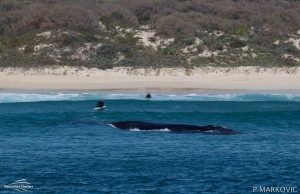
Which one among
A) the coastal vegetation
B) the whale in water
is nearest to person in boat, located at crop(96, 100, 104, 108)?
the whale in water

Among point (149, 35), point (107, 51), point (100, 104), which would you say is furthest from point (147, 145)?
point (149, 35)

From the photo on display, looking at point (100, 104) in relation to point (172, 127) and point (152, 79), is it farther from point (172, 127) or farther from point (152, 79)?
point (152, 79)

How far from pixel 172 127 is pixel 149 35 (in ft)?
79.7

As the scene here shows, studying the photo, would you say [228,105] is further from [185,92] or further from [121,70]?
[121,70]

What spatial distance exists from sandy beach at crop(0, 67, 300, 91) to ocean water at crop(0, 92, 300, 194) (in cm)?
235

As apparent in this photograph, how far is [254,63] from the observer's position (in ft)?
164

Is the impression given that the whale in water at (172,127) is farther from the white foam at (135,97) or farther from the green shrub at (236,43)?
the green shrub at (236,43)

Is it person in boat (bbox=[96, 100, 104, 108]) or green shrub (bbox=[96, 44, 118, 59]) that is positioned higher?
green shrub (bbox=[96, 44, 118, 59])

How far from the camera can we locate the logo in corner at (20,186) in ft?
71.1

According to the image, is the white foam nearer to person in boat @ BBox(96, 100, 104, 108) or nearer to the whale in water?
person in boat @ BBox(96, 100, 104, 108)

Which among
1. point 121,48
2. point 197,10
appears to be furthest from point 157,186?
point 197,10

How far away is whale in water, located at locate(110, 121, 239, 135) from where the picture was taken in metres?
31.8

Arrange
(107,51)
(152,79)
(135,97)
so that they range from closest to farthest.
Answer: (135,97), (152,79), (107,51)

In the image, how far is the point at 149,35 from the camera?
185ft
